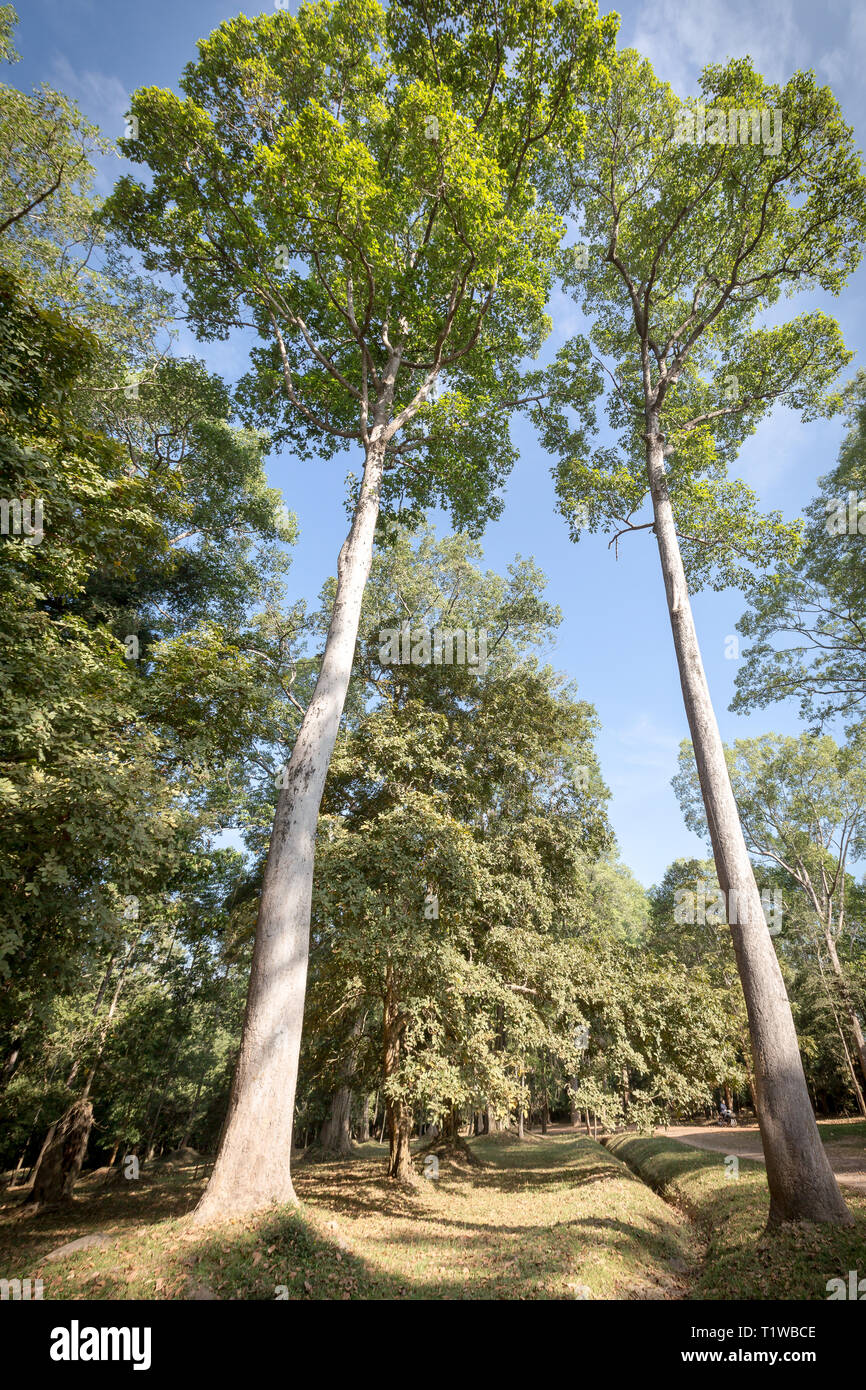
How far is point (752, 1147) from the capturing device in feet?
53.3

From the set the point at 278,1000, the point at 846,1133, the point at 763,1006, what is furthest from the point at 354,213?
the point at 846,1133

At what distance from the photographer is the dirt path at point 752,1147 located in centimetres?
1066

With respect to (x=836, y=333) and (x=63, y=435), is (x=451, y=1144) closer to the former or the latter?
(x=63, y=435)

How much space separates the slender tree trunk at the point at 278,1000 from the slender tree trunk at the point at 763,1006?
17.0ft

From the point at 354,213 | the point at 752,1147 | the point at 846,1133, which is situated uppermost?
the point at 354,213

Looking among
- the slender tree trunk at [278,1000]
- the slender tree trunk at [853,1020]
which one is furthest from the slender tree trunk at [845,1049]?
the slender tree trunk at [278,1000]

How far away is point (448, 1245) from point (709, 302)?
17.4 meters

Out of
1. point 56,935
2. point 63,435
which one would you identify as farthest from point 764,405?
point 56,935

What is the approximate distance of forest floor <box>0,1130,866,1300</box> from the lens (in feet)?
14.1

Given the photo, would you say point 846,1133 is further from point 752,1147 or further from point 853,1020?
point 853,1020

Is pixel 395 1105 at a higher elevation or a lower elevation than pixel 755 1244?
lower

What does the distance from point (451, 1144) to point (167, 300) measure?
87.6 ft

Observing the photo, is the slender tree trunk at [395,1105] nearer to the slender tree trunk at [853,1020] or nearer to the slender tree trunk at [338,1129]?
the slender tree trunk at [338,1129]
